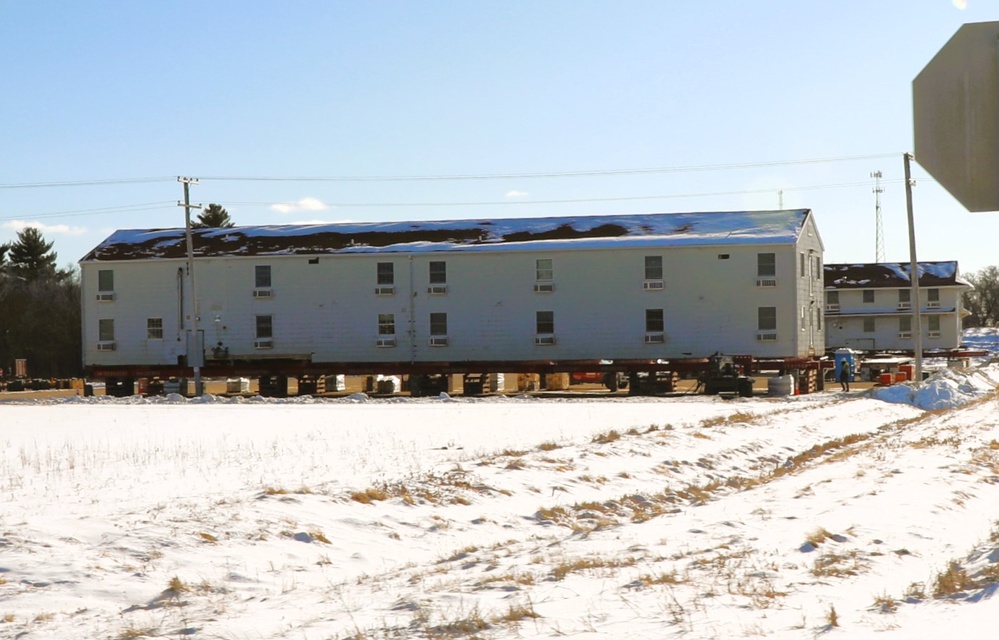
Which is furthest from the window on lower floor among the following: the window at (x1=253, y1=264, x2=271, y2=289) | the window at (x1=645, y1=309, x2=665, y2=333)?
the window at (x1=253, y1=264, x2=271, y2=289)

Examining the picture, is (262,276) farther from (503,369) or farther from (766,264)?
(766,264)

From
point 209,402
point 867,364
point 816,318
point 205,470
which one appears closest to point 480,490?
point 205,470

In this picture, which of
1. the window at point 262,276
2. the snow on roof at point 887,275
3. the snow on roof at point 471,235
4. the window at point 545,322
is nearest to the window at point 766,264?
the snow on roof at point 471,235

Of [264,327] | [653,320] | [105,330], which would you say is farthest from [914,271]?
[105,330]

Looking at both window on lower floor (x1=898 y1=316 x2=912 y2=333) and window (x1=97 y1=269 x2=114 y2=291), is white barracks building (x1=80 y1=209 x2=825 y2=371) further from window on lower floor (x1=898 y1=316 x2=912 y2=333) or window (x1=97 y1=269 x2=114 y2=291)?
window on lower floor (x1=898 y1=316 x2=912 y2=333)

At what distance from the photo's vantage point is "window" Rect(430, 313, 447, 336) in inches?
2109

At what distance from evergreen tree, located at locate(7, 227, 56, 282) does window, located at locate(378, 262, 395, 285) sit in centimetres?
7240

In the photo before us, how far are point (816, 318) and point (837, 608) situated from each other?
49791mm

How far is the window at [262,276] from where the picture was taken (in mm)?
55281

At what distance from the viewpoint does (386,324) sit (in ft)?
177

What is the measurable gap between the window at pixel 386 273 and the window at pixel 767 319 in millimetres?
17182

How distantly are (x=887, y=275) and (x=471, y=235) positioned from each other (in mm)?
48885

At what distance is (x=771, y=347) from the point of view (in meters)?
50.9

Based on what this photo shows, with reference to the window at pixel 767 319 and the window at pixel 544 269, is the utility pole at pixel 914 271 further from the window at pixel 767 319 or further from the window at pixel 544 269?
the window at pixel 544 269
